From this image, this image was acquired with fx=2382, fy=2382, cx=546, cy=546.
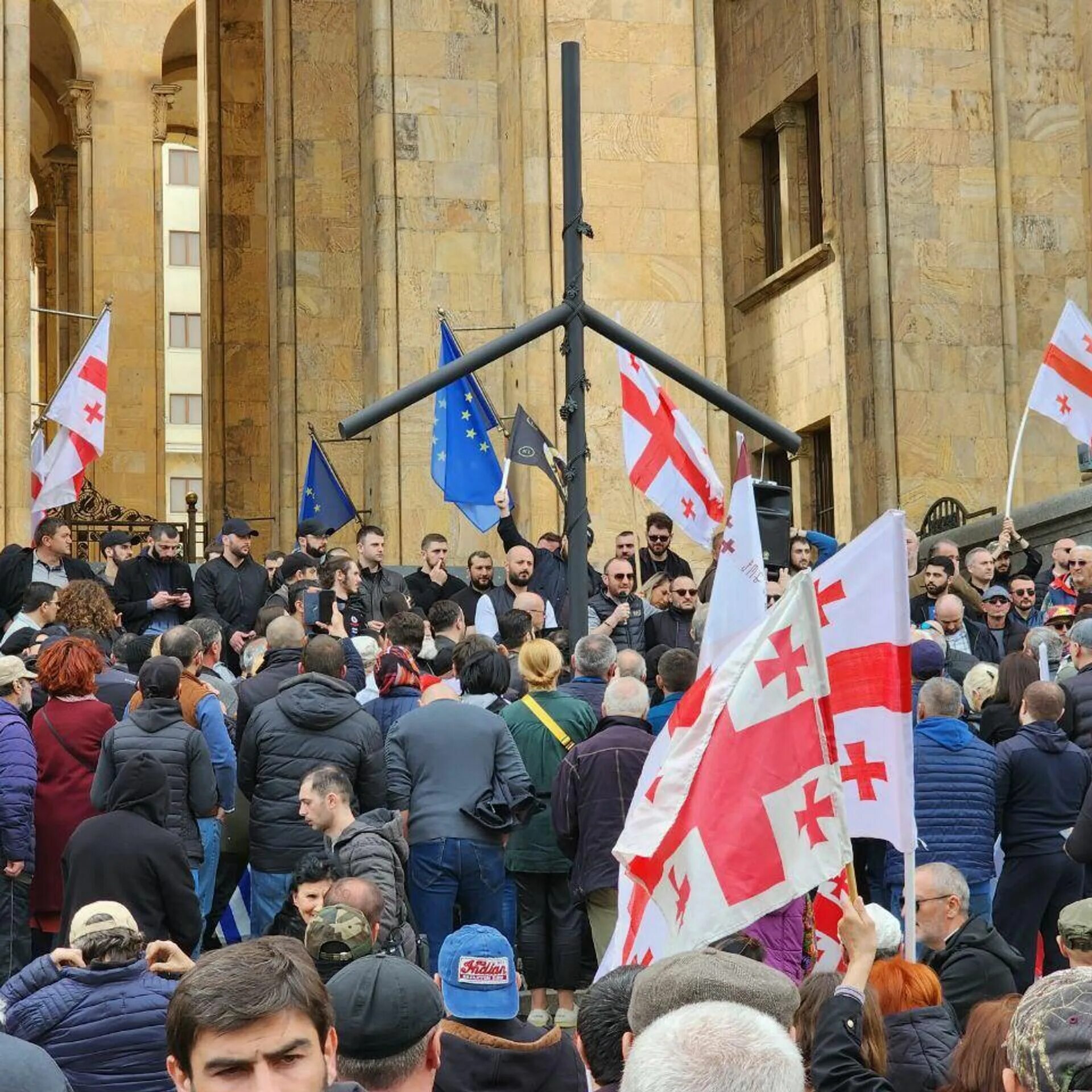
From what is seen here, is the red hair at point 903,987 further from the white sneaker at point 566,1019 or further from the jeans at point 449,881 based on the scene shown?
the jeans at point 449,881

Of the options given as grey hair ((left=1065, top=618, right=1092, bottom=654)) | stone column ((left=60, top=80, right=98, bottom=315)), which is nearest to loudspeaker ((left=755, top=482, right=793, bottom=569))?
grey hair ((left=1065, top=618, right=1092, bottom=654))

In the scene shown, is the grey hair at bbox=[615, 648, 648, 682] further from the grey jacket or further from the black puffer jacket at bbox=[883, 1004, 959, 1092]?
the black puffer jacket at bbox=[883, 1004, 959, 1092]

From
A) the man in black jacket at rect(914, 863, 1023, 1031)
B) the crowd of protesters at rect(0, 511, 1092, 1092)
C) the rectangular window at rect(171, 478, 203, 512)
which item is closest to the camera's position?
the crowd of protesters at rect(0, 511, 1092, 1092)

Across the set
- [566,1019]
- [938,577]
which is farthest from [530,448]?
[566,1019]

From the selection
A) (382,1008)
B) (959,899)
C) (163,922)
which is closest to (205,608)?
(163,922)

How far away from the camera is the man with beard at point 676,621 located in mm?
14844

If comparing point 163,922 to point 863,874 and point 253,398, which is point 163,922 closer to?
point 863,874

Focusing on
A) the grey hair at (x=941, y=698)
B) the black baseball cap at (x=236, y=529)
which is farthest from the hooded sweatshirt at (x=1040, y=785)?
the black baseball cap at (x=236, y=529)

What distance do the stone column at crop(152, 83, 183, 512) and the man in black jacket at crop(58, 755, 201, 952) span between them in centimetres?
3264

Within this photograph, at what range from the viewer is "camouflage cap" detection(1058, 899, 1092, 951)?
21.8ft

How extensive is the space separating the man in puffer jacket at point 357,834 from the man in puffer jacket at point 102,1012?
192 centimetres

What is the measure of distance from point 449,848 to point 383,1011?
215 inches

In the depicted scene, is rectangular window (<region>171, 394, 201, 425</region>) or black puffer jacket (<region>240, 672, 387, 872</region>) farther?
rectangular window (<region>171, 394, 201, 425</region>)

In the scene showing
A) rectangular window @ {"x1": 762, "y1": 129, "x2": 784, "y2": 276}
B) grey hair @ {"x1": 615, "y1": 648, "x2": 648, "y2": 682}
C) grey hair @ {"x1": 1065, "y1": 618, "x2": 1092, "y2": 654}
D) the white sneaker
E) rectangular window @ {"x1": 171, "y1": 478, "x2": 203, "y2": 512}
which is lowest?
the white sneaker
